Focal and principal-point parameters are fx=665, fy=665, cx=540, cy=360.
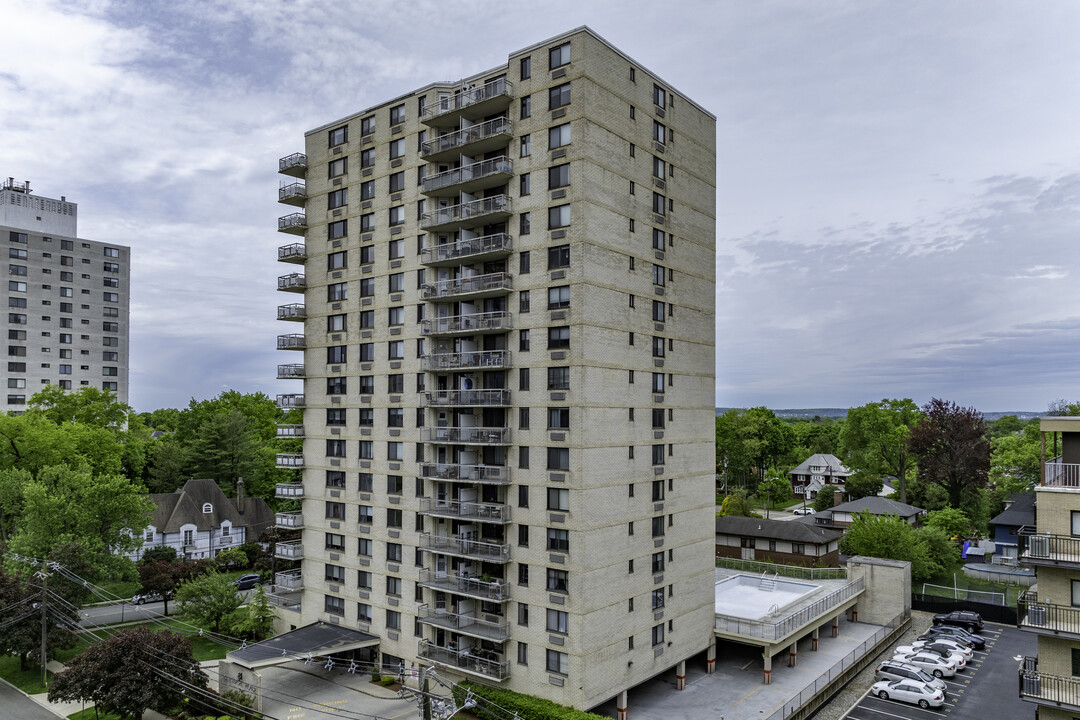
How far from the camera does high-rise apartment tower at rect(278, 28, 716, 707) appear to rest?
106 feet

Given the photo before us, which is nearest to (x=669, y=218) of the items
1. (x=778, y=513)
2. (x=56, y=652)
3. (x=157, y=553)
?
(x=56, y=652)

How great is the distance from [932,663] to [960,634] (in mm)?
7319

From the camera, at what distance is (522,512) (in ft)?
110

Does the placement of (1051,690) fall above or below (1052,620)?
below

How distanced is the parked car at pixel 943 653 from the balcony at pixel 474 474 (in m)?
29.5

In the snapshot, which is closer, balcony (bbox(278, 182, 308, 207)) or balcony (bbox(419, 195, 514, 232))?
balcony (bbox(419, 195, 514, 232))

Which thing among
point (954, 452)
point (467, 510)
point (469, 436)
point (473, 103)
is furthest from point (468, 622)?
point (954, 452)

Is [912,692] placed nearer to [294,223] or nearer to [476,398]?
[476,398]

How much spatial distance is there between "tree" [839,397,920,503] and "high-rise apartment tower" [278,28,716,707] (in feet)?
227

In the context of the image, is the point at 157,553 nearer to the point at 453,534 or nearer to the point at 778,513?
the point at 453,534

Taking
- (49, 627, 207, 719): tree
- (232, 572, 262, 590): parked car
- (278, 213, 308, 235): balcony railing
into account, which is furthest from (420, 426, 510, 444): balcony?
(232, 572, 262, 590): parked car

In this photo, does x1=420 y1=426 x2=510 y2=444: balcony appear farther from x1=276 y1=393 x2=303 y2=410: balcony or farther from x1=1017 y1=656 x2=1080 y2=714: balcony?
x1=1017 y1=656 x2=1080 y2=714: balcony

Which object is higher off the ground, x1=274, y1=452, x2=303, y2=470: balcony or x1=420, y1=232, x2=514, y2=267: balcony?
x1=420, y1=232, x2=514, y2=267: balcony

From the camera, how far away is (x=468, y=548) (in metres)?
34.3
